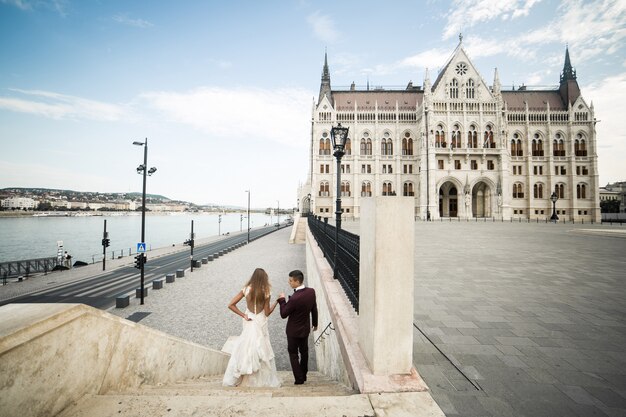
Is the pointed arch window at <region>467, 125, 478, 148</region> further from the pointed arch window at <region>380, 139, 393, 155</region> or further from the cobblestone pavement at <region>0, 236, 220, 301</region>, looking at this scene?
the cobblestone pavement at <region>0, 236, 220, 301</region>

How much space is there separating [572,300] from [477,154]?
153ft

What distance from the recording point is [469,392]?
276cm

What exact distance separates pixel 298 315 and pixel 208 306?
9403 millimetres

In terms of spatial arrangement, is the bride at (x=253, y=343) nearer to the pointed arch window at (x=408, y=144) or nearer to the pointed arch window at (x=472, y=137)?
the pointed arch window at (x=408, y=144)

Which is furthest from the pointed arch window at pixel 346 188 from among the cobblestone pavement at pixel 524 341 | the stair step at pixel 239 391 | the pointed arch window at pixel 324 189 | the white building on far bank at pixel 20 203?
the white building on far bank at pixel 20 203

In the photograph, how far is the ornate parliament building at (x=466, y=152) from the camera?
148 ft

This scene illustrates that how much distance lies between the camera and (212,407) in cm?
193

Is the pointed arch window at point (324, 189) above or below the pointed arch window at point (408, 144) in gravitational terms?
below

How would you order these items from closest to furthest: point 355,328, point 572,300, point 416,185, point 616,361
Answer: point 616,361
point 355,328
point 572,300
point 416,185

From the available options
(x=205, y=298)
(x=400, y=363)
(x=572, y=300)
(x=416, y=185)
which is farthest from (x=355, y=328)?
(x=416, y=185)

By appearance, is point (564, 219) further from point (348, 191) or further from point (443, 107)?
point (348, 191)

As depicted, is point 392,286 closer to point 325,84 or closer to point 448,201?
point 448,201

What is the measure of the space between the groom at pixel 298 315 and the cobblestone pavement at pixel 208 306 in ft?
Answer: 11.9

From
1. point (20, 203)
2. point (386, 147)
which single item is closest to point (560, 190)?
point (386, 147)
